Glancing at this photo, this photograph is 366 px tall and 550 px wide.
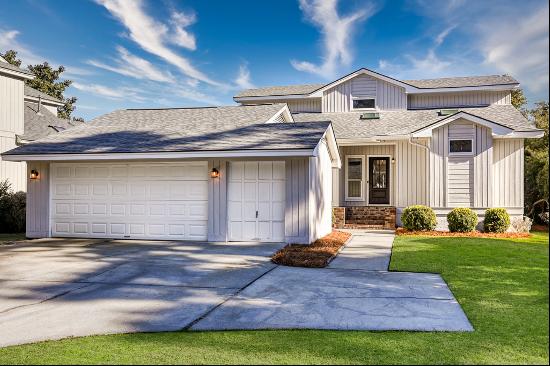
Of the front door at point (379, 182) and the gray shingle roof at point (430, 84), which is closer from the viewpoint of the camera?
the front door at point (379, 182)

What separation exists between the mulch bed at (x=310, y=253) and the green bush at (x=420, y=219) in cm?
345

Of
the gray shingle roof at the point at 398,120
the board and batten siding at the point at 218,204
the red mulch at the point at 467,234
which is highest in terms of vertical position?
the gray shingle roof at the point at 398,120

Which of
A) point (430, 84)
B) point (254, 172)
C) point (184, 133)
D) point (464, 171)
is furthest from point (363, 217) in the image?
point (430, 84)

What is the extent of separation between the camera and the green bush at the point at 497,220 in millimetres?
15047

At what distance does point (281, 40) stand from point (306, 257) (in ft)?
33.1

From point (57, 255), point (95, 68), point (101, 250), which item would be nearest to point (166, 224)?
point (101, 250)

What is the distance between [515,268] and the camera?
8.70m

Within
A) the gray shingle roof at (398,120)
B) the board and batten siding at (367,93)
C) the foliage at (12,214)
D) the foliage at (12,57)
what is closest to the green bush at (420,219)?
the gray shingle roof at (398,120)

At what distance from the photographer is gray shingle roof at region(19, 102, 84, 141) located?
2111cm

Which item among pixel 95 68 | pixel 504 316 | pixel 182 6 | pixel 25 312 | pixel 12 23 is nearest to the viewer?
pixel 504 316

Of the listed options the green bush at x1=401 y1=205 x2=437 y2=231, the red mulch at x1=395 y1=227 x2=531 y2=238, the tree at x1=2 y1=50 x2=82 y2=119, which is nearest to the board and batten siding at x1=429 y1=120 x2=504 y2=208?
the green bush at x1=401 y1=205 x2=437 y2=231

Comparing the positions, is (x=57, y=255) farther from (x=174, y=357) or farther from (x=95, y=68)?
(x=95, y=68)

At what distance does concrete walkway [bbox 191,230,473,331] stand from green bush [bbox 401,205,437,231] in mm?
6835

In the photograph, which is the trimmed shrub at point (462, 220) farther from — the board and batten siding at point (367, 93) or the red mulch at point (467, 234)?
the board and batten siding at point (367, 93)
